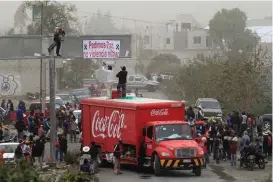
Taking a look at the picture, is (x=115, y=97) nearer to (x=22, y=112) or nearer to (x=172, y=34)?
(x=22, y=112)

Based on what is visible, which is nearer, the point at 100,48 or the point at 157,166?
the point at 157,166

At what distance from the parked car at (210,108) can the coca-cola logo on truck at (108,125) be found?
48.1 feet

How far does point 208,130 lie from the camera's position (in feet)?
104

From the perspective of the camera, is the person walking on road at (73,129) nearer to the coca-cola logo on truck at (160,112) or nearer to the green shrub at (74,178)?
the coca-cola logo on truck at (160,112)

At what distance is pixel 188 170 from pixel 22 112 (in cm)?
1493

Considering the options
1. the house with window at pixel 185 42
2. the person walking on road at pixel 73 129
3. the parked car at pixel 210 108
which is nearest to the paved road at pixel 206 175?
the person walking on road at pixel 73 129

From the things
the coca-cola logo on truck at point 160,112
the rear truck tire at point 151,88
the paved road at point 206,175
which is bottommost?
the paved road at point 206,175

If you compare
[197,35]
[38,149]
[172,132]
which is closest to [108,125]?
[38,149]

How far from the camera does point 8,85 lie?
65562 mm

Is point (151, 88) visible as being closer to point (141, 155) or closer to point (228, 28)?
point (141, 155)

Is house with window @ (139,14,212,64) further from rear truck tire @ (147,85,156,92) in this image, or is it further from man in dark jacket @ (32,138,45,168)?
man in dark jacket @ (32,138,45,168)

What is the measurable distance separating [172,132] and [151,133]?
79cm

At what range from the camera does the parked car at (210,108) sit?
44.2m

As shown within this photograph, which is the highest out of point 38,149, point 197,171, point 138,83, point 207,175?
point 138,83
